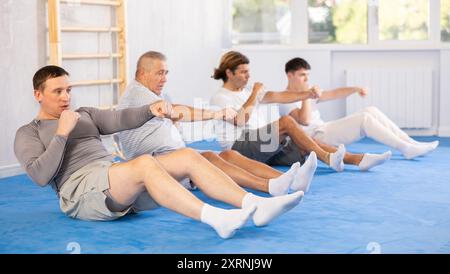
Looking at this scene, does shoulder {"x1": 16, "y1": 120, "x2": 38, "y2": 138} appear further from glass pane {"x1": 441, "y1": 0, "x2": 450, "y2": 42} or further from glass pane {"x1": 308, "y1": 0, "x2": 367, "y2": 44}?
glass pane {"x1": 441, "y1": 0, "x2": 450, "y2": 42}

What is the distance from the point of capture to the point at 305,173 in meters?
4.15

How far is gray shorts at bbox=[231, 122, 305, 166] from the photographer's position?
16.5 feet

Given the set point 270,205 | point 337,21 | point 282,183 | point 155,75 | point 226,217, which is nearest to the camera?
point 226,217

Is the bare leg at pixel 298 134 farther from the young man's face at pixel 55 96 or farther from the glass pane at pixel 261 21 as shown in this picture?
the glass pane at pixel 261 21

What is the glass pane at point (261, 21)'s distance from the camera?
788cm

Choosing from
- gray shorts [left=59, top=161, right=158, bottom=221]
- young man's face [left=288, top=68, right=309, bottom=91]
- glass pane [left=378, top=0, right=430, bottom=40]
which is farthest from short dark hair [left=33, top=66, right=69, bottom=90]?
glass pane [left=378, top=0, right=430, bottom=40]

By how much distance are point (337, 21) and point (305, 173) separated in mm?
3921

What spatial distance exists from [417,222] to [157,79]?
5.16 feet

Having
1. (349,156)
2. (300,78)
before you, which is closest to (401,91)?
(300,78)

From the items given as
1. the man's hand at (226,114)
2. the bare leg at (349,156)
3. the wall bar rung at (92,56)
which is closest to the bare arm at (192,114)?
the man's hand at (226,114)

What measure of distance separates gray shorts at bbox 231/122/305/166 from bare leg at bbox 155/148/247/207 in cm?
160

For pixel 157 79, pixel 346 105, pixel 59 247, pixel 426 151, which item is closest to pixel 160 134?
pixel 157 79

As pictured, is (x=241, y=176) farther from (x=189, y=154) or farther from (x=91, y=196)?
(x=91, y=196)
